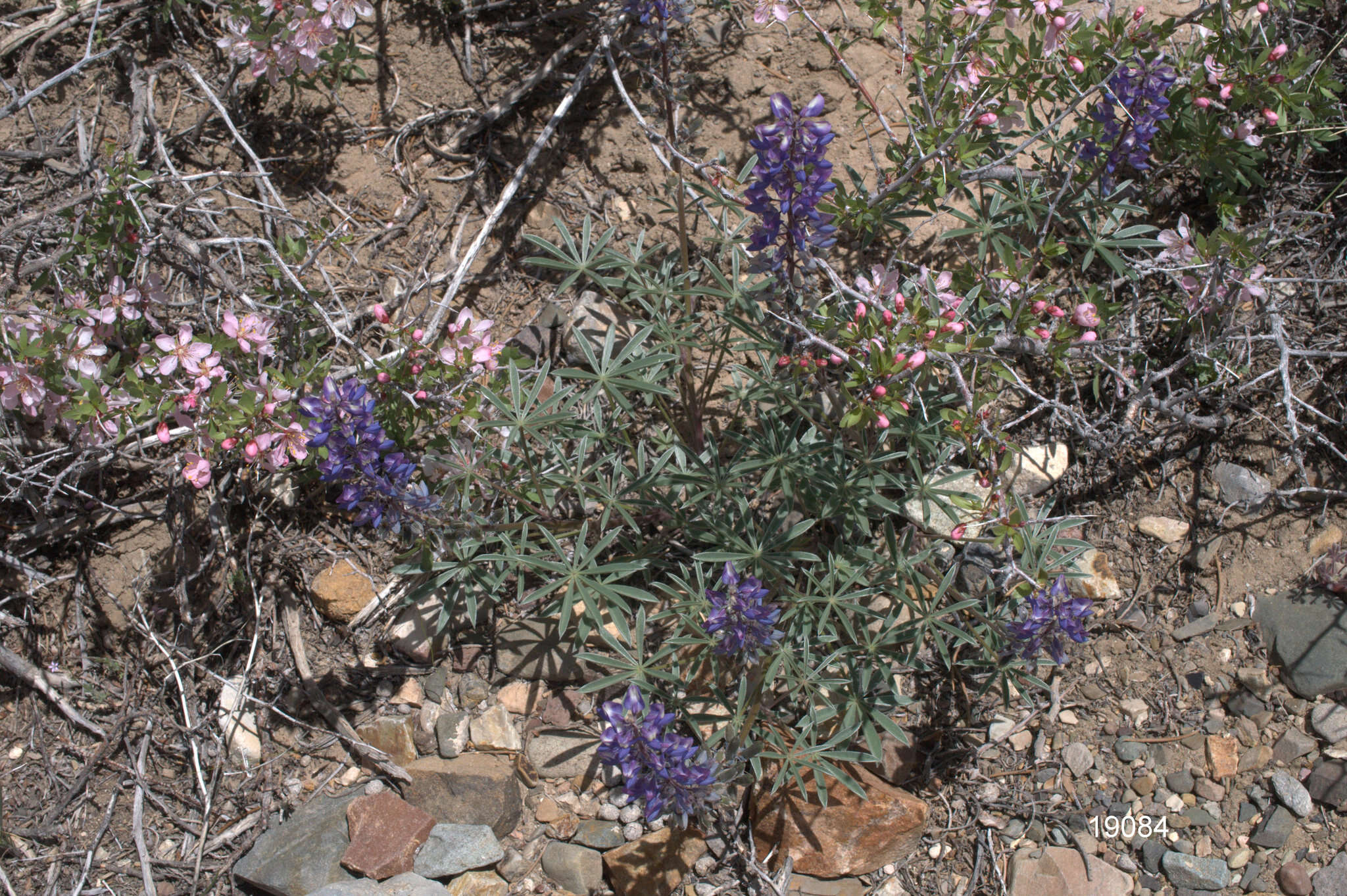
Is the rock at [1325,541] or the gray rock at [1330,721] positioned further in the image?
the rock at [1325,541]

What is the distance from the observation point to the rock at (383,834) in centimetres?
312

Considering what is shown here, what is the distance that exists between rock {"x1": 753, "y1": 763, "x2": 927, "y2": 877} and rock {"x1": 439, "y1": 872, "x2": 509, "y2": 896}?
3.14ft

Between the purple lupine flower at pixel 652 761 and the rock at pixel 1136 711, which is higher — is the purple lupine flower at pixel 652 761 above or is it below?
above

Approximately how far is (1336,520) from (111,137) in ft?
18.8

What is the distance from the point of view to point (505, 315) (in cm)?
417

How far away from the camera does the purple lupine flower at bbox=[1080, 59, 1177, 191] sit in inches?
123

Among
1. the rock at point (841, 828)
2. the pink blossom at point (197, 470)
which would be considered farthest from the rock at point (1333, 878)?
the pink blossom at point (197, 470)

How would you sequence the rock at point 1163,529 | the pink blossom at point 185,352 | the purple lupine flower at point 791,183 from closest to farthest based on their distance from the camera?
the purple lupine flower at point 791,183 < the pink blossom at point 185,352 < the rock at point 1163,529

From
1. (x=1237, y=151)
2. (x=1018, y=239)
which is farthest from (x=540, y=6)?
(x=1237, y=151)

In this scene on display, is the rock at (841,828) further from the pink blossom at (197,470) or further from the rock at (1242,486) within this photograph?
the pink blossom at (197,470)

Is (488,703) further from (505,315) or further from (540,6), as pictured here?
(540,6)

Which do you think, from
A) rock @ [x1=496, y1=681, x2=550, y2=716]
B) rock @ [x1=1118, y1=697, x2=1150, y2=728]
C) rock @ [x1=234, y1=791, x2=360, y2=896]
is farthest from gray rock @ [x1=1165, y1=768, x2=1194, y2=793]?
rock @ [x1=234, y1=791, x2=360, y2=896]

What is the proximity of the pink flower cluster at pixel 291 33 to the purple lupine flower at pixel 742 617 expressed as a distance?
285cm

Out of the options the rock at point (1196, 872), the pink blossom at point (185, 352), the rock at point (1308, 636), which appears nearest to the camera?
the rock at point (1196, 872)
